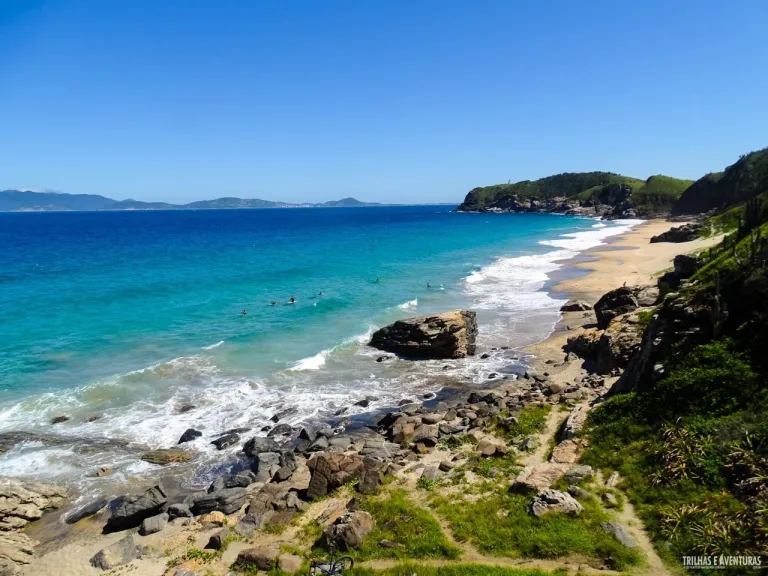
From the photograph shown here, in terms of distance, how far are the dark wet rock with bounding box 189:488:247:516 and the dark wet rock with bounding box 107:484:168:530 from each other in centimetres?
117

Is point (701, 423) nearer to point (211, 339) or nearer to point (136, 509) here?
point (136, 509)

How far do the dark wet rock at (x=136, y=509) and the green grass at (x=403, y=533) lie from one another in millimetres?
7493

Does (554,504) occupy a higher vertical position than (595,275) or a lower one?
lower

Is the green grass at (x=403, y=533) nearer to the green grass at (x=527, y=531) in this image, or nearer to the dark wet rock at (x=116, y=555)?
the green grass at (x=527, y=531)

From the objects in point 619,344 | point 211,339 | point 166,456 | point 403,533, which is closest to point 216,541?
point 403,533

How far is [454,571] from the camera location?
10.8 meters

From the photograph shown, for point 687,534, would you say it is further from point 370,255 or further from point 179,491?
point 370,255

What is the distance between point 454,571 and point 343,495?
5544mm

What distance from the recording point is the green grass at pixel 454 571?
1041 centimetres

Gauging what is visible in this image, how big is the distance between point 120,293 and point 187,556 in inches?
1734

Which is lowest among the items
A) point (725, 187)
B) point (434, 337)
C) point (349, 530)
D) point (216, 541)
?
point (216, 541)

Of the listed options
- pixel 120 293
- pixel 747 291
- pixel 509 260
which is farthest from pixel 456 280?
pixel 747 291

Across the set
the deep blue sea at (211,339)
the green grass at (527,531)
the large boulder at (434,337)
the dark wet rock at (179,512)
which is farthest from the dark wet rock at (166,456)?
the large boulder at (434,337)

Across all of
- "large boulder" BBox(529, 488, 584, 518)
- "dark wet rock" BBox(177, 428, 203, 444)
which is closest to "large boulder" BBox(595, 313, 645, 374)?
"large boulder" BBox(529, 488, 584, 518)
